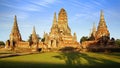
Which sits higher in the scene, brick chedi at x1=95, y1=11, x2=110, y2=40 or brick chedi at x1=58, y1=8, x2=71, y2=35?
brick chedi at x1=58, y1=8, x2=71, y2=35

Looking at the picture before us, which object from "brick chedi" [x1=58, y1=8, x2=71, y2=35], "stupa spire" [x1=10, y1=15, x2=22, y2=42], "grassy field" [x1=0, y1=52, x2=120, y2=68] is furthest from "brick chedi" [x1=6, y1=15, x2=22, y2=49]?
"grassy field" [x1=0, y1=52, x2=120, y2=68]

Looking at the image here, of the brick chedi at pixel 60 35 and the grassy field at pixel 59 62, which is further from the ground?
the brick chedi at pixel 60 35

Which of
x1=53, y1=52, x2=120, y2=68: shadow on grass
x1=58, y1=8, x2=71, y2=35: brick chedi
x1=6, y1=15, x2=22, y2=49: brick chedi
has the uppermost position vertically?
x1=58, y1=8, x2=71, y2=35: brick chedi

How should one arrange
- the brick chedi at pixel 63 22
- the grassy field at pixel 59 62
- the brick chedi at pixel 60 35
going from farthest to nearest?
the brick chedi at pixel 63 22
the brick chedi at pixel 60 35
the grassy field at pixel 59 62

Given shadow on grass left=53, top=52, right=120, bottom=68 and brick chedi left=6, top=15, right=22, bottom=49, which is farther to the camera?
brick chedi left=6, top=15, right=22, bottom=49

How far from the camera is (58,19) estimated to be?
55.5 metres

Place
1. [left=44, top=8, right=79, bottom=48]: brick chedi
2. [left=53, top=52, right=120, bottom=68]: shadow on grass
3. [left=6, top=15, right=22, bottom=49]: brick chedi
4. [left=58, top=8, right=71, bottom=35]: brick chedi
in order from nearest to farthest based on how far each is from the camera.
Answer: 1. [left=53, top=52, right=120, bottom=68]: shadow on grass
2. [left=44, top=8, right=79, bottom=48]: brick chedi
3. [left=6, top=15, right=22, bottom=49]: brick chedi
4. [left=58, top=8, right=71, bottom=35]: brick chedi

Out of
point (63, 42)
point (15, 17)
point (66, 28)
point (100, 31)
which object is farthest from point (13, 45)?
point (100, 31)

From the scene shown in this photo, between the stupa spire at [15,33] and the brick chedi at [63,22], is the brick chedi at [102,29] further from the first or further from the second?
the stupa spire at [15,33]

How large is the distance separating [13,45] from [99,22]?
19237mm

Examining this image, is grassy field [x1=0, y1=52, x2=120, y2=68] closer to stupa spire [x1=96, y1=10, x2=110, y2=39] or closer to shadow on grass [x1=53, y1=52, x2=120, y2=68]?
shadow on grass [x1=53, y1=52, x2=120, y2=68]

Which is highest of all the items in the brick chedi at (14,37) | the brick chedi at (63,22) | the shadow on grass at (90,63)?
the brick chedi at (63,22)

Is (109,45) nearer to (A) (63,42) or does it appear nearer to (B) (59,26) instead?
(A) (63,42)

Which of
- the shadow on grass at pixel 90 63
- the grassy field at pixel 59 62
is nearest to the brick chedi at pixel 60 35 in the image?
the grassy field at pixel 59 62
